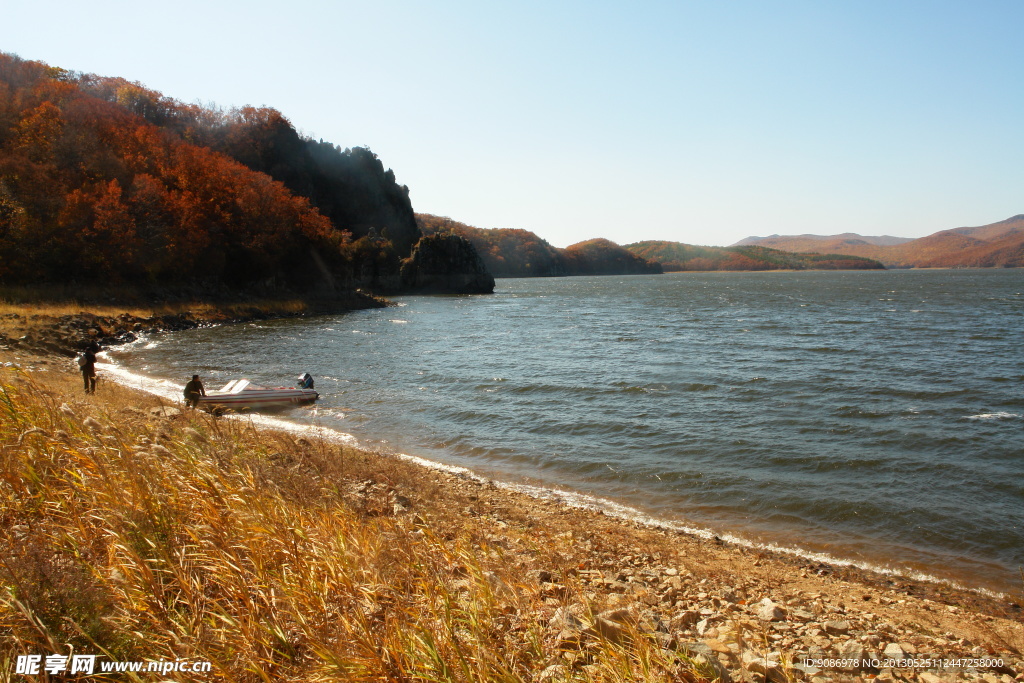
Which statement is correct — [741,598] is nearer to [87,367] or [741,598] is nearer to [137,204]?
[87,367]

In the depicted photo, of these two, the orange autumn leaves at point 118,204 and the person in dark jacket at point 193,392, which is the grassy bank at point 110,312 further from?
the person in dark jacket at point 193,392

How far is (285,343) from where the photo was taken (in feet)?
124

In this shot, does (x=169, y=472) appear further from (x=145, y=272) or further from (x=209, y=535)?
(x=145, y=272)

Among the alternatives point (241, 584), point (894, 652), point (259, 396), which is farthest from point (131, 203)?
point (894, 652)

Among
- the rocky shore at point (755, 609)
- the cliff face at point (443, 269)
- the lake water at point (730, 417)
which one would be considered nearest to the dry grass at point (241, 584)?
the rocky shore at point (755, 609)

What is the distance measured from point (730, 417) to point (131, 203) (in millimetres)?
56862

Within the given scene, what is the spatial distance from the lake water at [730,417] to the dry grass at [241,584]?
7.90 meters

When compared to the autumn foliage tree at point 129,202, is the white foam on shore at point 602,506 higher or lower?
lower

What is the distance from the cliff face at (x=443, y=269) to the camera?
11912 centimetres

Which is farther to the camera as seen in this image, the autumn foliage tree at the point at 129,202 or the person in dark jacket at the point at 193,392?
the autumn foliage tree at the point at 129,202

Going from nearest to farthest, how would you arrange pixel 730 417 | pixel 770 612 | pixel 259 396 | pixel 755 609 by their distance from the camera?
pixel 770 612 → pixel 755 609 → pixel 730 417 → pixel 259 396

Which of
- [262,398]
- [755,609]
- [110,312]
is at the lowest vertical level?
[262,398]

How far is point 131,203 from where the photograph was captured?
52.9m

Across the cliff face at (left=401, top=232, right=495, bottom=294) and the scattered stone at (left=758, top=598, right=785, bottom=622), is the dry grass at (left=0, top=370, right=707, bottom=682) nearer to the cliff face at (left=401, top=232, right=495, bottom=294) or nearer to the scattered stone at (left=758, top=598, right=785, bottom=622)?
the scattered stone at (left=758, top=598, right=785, bottom=622)
